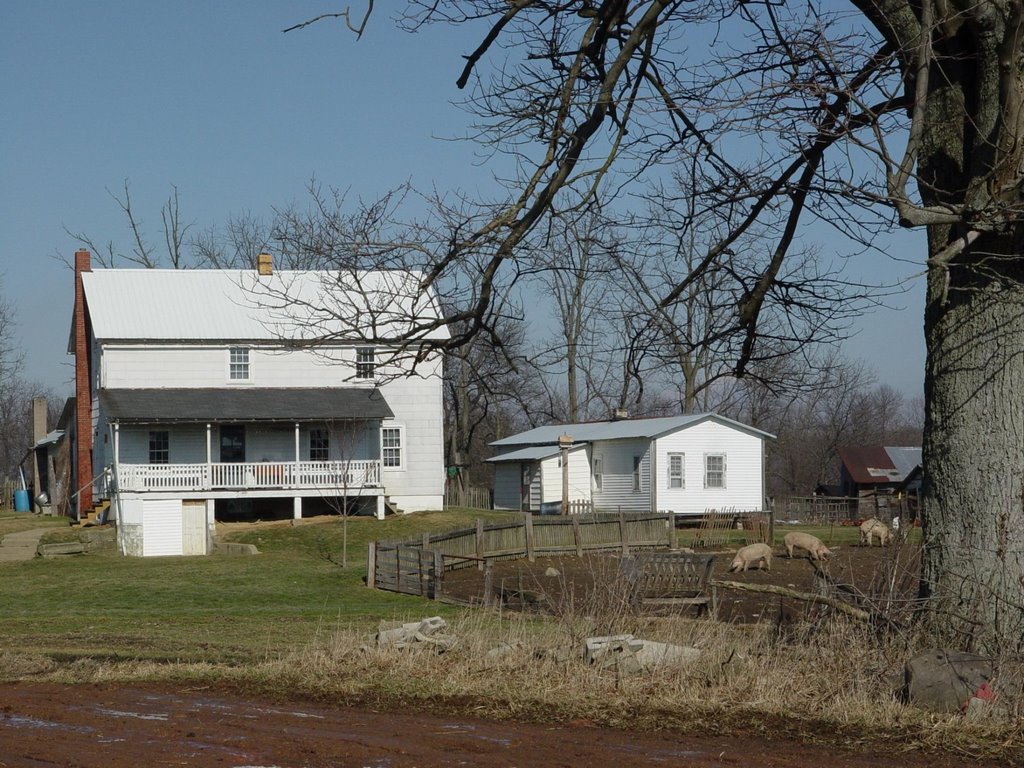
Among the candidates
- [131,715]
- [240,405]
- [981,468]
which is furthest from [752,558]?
[131,715]

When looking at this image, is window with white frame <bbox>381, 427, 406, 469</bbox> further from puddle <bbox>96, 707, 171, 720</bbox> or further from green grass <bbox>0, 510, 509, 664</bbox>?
puddle <bbox>96, 707, 171, 720</bbox>

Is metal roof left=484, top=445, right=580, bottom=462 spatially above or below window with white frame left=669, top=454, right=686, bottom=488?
above

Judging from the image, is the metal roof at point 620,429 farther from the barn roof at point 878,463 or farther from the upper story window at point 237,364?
the upper story window at point 237,364

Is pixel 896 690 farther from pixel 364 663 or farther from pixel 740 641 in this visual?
pixel 364 663

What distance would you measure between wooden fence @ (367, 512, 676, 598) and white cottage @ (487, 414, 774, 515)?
8.94 metres

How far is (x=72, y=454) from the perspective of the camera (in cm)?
4522

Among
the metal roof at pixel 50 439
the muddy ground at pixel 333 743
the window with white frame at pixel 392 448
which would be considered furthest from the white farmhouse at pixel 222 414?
the muddy ground at pixel 333 743

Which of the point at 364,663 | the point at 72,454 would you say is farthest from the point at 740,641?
the point at 72,454

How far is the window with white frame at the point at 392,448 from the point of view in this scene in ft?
141

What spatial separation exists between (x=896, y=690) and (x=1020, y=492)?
6.77ft

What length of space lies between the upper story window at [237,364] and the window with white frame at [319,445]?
3.13 m

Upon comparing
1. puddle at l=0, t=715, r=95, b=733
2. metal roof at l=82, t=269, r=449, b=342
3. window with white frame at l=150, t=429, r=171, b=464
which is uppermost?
metal roof at l=82, t=269, r=449, b=342

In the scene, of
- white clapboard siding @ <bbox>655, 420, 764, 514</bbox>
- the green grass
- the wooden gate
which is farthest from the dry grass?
white clapboard siding @ <bbox>655, 420, 764, 514</bbox>

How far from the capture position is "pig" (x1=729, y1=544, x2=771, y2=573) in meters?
29.2
